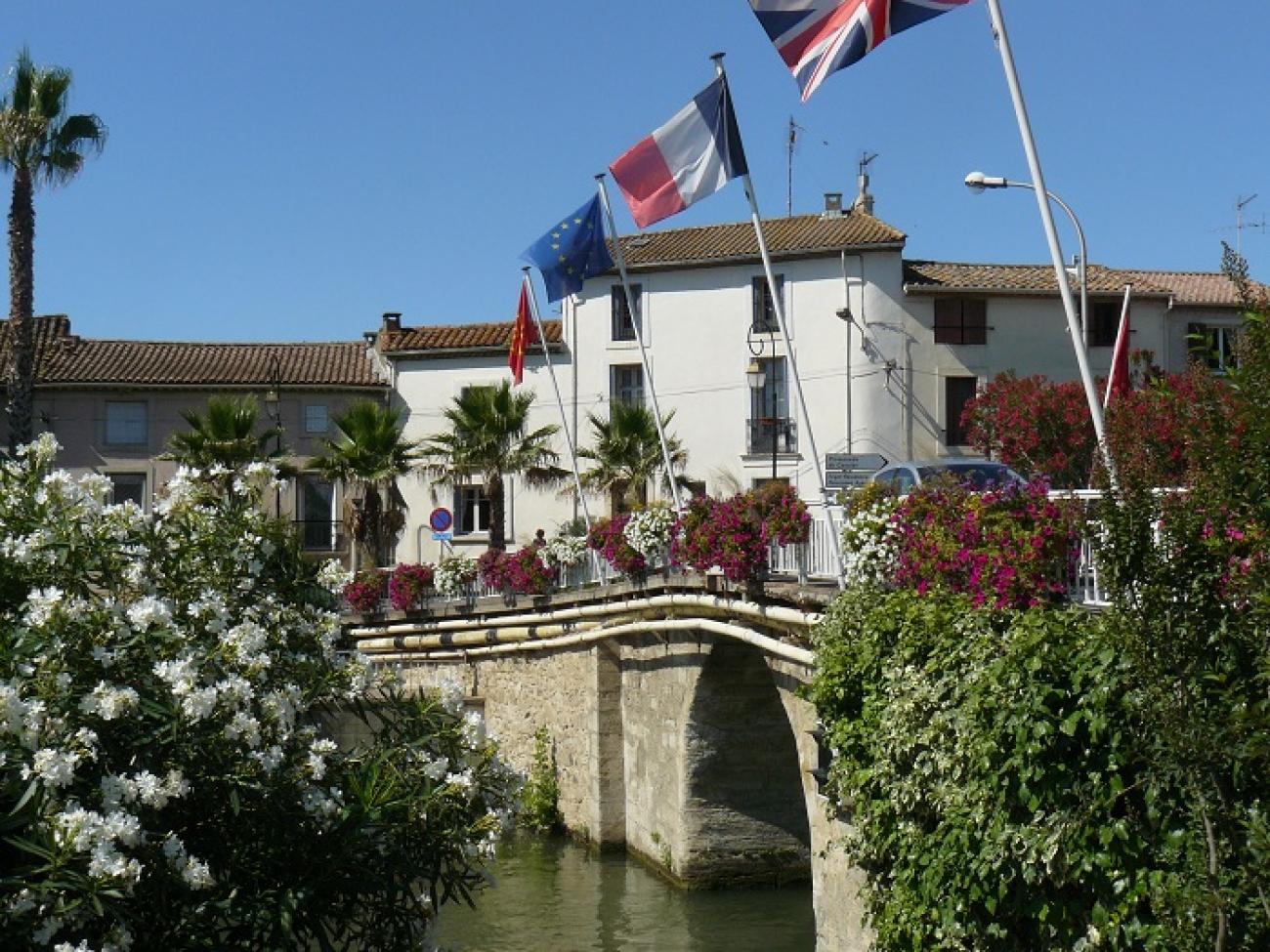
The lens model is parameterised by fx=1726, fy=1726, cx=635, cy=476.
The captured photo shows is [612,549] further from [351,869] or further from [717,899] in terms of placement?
[351,869]

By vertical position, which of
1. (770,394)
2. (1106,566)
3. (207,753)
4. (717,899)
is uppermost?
(770,394)

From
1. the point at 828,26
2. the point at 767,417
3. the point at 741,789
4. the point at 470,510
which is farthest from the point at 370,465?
the point at 828,26

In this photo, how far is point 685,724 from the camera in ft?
71.7

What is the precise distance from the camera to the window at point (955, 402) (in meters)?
38.1

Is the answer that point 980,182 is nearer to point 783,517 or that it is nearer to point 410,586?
point 783,517

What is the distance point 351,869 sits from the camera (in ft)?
28.2

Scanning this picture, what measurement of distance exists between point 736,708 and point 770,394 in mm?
18387

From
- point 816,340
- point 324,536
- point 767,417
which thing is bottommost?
point 324,536

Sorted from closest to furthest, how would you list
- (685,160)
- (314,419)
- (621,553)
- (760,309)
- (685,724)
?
(685,160), (685,724), (621,553), (760,309), (314,419)

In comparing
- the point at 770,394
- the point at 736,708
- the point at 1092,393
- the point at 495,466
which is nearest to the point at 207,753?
the point at 1092,393

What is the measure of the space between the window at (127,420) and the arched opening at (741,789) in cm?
2748

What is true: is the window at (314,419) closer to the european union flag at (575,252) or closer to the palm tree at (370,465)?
the palm tree at (370,465)

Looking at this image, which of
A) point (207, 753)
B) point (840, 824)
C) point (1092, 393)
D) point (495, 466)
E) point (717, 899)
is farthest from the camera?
point (495, 466)

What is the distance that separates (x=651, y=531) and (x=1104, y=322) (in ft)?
66.4
